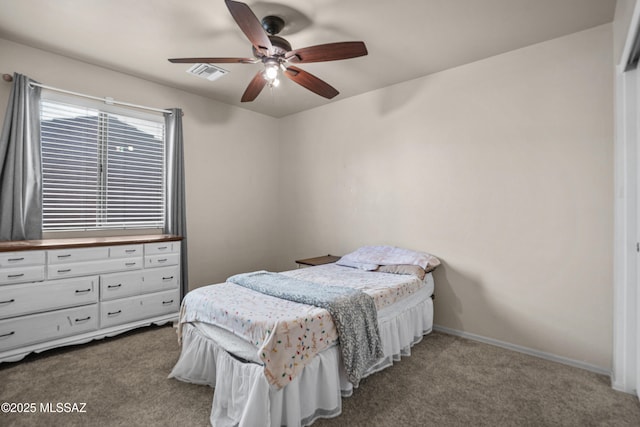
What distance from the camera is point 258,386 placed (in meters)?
1.62

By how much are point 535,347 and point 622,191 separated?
1472 mm

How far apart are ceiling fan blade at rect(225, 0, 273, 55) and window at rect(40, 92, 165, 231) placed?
2.15 metres

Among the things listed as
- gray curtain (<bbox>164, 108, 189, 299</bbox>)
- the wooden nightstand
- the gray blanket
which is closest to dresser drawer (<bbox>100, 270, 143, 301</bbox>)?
gray curtain (<bbox>164, 108, 189, 299</bbox>)

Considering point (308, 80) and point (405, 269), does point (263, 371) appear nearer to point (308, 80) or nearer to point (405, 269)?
point (405, 269)

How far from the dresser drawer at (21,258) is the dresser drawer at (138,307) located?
0.65m

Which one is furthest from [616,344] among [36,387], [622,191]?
[36,387]

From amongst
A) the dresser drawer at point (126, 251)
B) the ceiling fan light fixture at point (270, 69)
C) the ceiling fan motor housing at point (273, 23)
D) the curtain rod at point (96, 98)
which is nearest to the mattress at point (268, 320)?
the dresser drawer at point (126, 251)

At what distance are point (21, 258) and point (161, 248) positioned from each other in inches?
42.8

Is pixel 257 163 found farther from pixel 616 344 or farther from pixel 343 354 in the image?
pixel 616 344

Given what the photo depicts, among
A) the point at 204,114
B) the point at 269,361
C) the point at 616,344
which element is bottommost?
the point at 616,344

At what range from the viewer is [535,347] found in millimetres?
2727

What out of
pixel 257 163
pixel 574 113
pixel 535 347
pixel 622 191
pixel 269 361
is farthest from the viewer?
pixel 257 163

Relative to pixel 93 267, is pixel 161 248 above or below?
above

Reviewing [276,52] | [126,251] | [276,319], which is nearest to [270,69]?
[276,52]
